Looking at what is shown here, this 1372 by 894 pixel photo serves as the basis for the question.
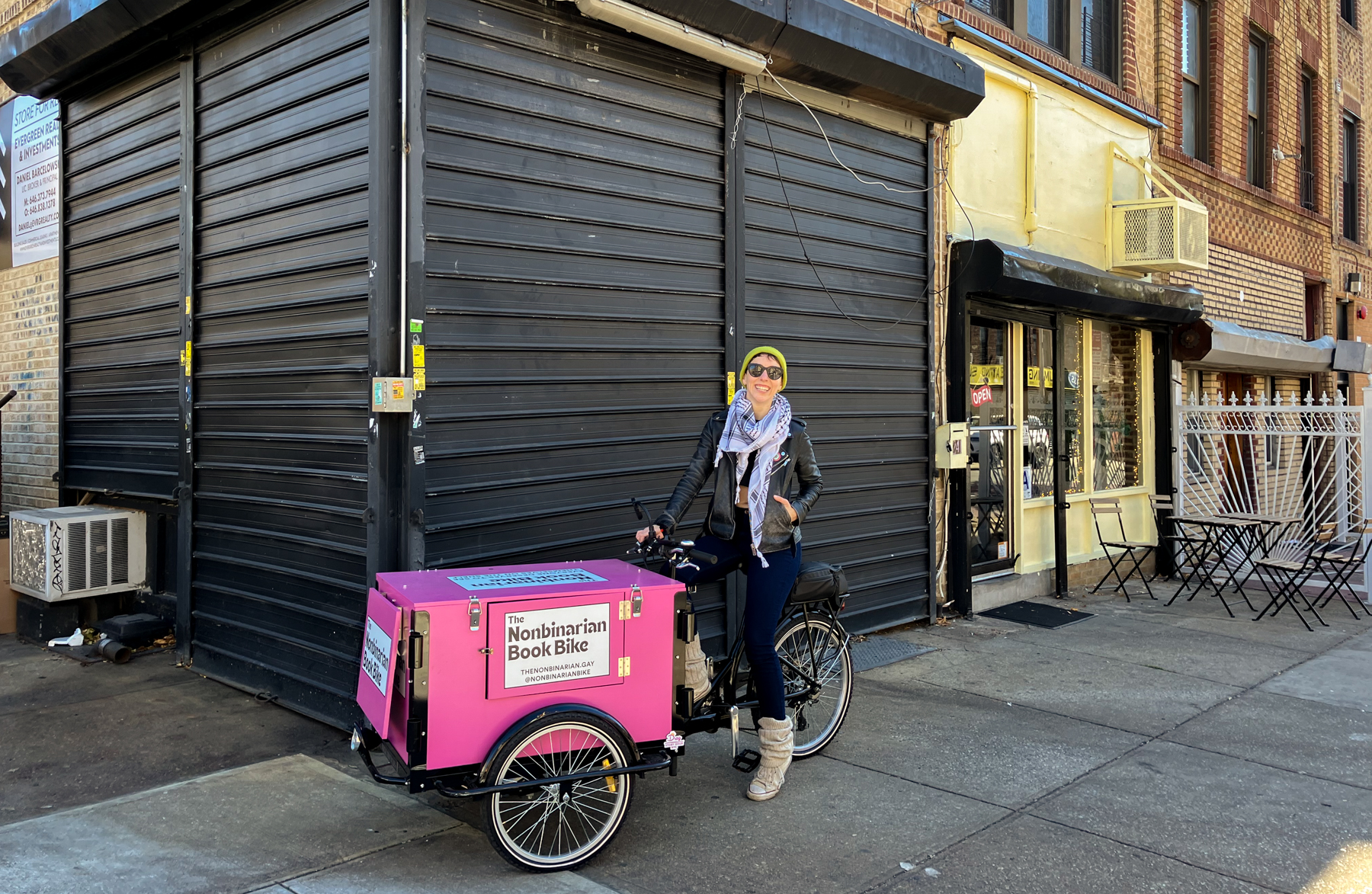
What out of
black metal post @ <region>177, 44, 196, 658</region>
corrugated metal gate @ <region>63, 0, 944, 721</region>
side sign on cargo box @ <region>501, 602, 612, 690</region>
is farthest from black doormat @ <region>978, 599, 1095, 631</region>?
black metal post @ <region>177, 44, 196, 658</region>

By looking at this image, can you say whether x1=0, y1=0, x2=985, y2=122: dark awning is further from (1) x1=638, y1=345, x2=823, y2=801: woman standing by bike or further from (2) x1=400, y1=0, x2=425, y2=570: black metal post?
(1) x1=638, y1=345, x2=823, y2=801: woman standing by bike

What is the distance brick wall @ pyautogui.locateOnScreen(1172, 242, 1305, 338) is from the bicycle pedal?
385 inches

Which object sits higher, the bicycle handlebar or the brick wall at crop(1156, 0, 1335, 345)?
the brick wall at crop(1156, 0, 1335, 345)

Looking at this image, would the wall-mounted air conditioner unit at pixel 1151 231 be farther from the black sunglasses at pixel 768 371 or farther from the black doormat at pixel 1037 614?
the black sunglasses at pixel 768 371

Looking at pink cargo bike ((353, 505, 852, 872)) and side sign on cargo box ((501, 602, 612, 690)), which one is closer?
pink cargo bike ((353, 505, 852, 872))

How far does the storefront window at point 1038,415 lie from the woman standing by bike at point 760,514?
558 cm

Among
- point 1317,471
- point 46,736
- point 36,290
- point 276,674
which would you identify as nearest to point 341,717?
point 276,674

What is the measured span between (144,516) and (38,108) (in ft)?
12.6

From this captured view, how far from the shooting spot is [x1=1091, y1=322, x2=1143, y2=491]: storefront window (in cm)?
1100

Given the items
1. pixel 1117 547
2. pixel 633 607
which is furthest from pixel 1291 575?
pixel 633 607

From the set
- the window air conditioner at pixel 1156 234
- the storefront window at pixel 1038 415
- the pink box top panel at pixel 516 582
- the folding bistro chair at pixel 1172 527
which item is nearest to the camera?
the pink box top panel at pixel 516 582

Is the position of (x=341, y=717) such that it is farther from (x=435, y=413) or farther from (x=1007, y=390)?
(x=1007, y=390)

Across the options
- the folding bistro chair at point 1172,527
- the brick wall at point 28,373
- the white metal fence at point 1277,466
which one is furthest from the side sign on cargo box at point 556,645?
the folding bistro chair at point 1172,527

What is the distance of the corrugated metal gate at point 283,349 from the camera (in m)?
5.31
